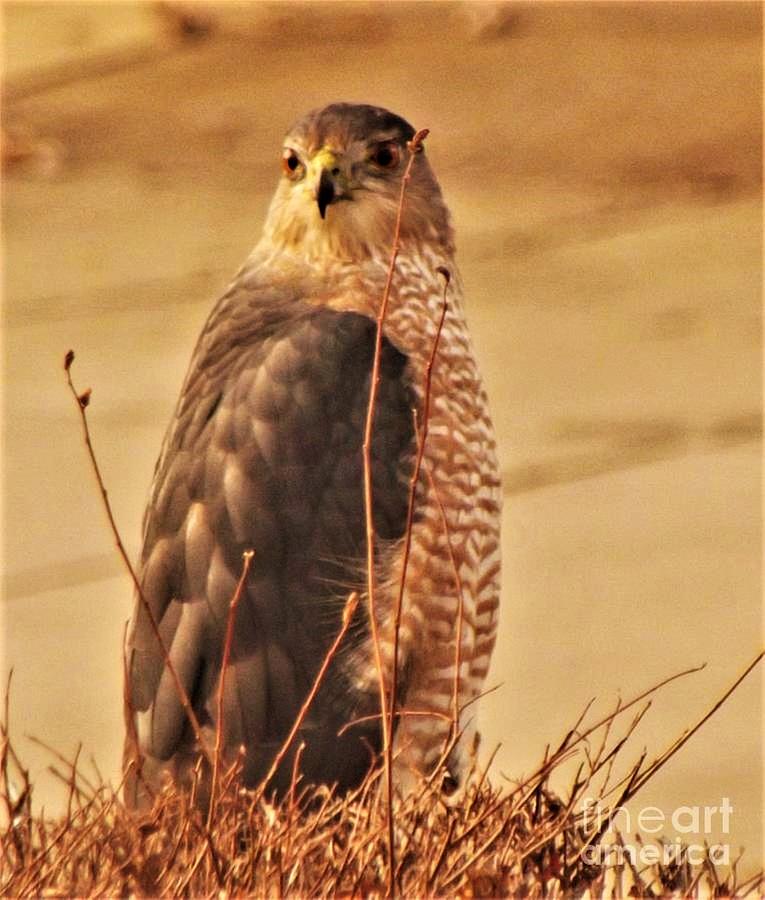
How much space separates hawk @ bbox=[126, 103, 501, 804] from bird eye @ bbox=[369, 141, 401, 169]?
0.24 meters

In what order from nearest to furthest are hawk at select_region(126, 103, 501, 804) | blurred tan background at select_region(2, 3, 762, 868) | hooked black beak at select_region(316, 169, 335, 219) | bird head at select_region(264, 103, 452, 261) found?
hawk at select_region(126, 103, 501, 804) < hooked black beak at select_region(316, 169, 335, 219) < bird head at select_region(264, 103, 452, 261) < blurred tan background at select_region(2, 3, 762, 868)

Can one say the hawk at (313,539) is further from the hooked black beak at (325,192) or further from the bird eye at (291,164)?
the bird eye at (291,164)

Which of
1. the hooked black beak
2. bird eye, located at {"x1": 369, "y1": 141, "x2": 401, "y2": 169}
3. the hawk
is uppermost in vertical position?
bird eye, located at {"x1": 369, "y1": 141, "x2": 401, "y2": 169}

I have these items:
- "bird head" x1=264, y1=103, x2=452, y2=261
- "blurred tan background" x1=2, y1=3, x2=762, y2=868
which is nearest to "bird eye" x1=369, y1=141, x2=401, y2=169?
"bird head" x1=264, y1=103, x2=452, y2=261

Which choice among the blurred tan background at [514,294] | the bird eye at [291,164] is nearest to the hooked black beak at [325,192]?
the bird eye at [291,164]

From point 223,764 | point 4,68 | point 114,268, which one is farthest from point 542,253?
point 223,764

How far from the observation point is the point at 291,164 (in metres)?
5.70

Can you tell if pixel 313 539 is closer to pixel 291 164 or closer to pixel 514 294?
pixel 291 164

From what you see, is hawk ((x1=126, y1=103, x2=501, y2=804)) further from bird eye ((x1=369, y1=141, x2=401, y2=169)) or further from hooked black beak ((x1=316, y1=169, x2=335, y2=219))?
bird eye ((x1=369, y1=141, x2=401, y2=169))

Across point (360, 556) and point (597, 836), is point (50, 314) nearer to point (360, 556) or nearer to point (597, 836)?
point (360, 556)

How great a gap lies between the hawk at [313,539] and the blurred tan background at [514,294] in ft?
6.24

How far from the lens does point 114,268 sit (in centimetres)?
1258

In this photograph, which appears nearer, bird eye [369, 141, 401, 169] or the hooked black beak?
the hooked black beak

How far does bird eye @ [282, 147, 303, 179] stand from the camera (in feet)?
18.5
